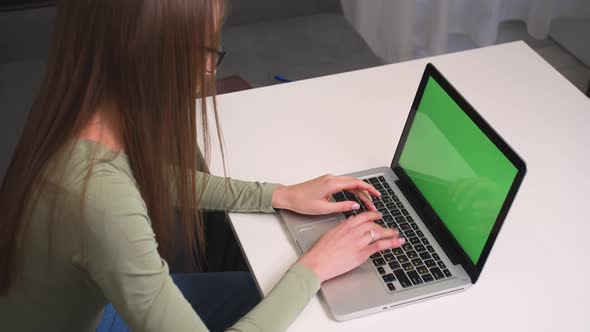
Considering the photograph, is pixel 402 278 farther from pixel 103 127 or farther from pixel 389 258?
pixel 103 127

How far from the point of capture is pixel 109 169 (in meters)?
0.92

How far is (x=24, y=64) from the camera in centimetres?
225

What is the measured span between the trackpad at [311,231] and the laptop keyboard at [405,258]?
4cm

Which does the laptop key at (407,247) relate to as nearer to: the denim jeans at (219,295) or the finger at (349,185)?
the finger at (349,185)

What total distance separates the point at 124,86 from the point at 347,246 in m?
0.43

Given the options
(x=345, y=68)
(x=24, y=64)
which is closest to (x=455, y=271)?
(x=345, y=68)

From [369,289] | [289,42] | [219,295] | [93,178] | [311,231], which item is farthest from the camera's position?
[289,42]

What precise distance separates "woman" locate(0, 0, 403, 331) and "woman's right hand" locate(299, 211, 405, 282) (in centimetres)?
4

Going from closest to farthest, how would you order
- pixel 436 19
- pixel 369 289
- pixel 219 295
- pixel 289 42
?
pixel 369 289, pixel 219 295, pixel 289 42, pixel 436 19

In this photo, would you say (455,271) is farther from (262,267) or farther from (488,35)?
(488,35)

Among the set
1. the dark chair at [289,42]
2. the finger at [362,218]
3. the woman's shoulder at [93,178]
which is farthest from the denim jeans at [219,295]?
the dark chair at [289,42]

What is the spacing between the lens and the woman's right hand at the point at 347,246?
1064 millimetres

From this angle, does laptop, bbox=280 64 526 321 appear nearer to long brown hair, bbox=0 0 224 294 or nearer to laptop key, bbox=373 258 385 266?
laptop key, bbox=373 258 385 266

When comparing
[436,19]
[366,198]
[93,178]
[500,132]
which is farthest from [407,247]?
[436,19]
